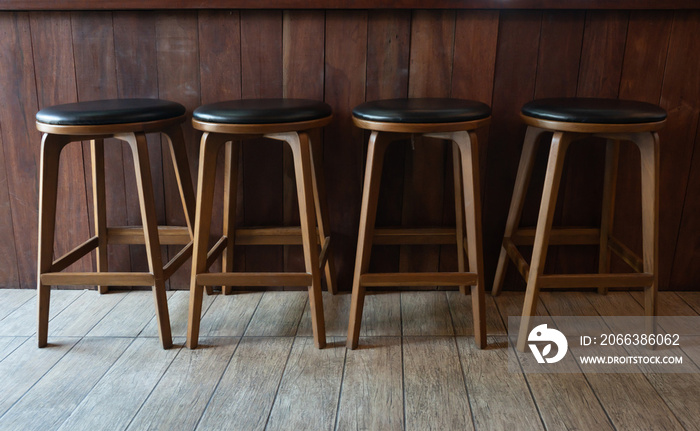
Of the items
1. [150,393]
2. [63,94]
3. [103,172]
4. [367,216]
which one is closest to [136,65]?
[63,94]

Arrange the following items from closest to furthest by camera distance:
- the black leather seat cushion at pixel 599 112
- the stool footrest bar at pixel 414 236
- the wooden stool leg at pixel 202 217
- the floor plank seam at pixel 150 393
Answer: the floor plank seam at pixel 150 393
the black leather seat cushion at pixel 599 112
the wooden stool leg at pixel 202 217
the stool footrest bar at pixel 414 236

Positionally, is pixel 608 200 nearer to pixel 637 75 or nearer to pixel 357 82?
pixel 637 75

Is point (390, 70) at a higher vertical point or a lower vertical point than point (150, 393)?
higher

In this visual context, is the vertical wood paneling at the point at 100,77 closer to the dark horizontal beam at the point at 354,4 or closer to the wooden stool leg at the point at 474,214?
the dark horizontal beam at the point at 354,4

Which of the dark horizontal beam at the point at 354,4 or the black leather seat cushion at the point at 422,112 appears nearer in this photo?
the black leather seat cushion at the point at 422,112

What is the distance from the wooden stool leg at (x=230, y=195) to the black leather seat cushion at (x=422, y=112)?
20.5 inches

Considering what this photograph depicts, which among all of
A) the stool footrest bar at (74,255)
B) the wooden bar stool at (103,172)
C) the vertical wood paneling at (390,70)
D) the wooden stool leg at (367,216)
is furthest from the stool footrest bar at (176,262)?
the vertical wood paneling at (390,70)

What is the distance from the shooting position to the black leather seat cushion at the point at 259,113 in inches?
62.3

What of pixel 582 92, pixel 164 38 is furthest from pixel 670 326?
pixel 164 38

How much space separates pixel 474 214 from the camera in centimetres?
167

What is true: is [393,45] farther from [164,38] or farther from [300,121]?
[164,38]

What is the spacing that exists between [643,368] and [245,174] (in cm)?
142

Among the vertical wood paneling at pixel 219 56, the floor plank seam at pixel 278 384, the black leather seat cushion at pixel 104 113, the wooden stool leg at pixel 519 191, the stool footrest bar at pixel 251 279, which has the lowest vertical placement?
the floor plank seam at pixel 278 384

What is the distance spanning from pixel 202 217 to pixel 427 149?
82 cm
